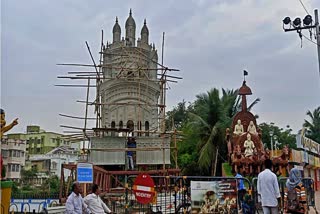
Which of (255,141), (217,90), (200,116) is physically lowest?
(255,141)

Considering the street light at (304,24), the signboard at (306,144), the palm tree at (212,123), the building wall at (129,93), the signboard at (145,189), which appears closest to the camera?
the signboard at (145,189)

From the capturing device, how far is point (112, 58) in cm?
2911

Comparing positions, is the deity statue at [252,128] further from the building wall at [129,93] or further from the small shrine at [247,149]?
the building wall at [129,93]

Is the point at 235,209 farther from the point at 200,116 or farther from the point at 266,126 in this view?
the point at 266,126

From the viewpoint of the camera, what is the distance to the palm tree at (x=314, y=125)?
46.6 m

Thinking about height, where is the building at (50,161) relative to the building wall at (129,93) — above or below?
below

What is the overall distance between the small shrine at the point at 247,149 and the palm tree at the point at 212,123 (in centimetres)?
1045

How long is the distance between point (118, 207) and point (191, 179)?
409 centimetres

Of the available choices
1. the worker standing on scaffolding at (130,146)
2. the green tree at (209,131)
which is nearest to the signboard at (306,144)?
the green tree at (209,131)

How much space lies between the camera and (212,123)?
31875 millimetres

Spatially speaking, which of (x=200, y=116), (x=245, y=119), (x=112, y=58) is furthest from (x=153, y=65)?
(x=245, y=119)

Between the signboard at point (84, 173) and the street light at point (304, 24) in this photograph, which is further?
the street light at point (304, 24)

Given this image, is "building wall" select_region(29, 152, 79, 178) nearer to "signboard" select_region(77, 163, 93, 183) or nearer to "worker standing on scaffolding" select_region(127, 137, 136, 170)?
"worker standing on scaffolding" select_region(127, 137, 136, 170)

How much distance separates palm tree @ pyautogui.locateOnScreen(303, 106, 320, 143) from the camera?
4660 centimetres
